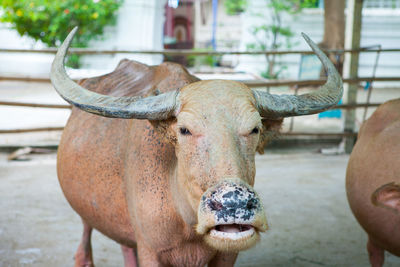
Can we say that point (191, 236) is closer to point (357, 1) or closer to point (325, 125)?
point (357, 1)

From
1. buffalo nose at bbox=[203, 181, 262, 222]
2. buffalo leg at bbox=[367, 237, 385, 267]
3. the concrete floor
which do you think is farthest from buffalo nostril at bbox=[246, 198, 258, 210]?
the concrete floor

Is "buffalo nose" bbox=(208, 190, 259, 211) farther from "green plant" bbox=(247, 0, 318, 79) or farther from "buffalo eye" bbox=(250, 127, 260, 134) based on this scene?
"green plant" bbox=(247, 0, 318, 79)

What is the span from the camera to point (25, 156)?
656 cm

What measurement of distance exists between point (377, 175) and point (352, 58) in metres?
4.14

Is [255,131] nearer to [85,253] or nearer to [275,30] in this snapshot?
[85,253]

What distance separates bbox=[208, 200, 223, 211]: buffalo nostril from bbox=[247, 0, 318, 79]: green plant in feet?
34.9

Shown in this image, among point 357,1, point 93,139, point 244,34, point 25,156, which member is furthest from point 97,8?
point 93,139

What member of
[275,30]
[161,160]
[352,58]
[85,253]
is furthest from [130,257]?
[275,30]

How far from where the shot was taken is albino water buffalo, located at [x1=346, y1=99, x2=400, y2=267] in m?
3.01

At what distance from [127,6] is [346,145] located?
680 cm

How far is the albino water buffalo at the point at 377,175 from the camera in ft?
9.86

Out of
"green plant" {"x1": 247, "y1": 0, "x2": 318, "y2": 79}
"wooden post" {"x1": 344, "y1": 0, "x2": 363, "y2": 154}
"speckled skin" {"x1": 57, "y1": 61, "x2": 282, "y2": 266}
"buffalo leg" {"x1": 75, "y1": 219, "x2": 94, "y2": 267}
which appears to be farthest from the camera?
"green plant" {"x1": 247, "y1": 0, "x2": 318, "y2": 79}

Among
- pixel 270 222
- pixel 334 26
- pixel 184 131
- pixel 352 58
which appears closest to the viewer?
pixel 184 131

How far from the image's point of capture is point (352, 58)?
272 inches
